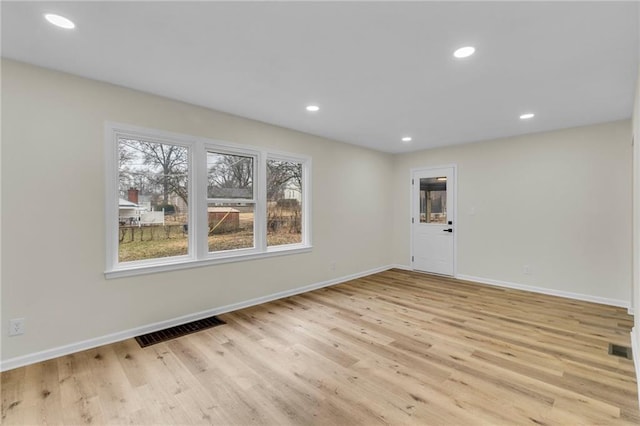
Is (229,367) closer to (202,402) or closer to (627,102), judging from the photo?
(202,402)

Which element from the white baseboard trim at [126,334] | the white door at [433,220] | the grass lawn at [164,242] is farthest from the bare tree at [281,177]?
the white door at [433,220]

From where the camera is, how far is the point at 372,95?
308cm

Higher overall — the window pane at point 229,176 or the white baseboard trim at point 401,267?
the window pane at point 229,176

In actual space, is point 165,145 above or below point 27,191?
above

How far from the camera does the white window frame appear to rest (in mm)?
2836

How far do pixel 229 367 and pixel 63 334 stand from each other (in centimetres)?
156

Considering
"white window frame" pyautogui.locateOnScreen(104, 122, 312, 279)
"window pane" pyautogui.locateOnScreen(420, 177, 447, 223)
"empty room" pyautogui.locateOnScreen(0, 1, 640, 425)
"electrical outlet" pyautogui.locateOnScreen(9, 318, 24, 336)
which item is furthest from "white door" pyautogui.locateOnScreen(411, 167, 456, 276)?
"electrical outlet" pyautogui.locateOnScreen(9, 318, 24, 336)

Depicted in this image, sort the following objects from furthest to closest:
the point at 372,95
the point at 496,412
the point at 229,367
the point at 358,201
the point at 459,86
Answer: the point at 358,201 < the point at 372,95 < the point at 459,86 < the point at 229,367 < the point at 496,412

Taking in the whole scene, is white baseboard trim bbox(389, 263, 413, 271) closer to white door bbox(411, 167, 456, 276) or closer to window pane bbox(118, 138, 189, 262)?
white door bbox(411, 167, 456, 276)

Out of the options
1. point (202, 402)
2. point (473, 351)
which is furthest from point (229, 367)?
point (473, 351)

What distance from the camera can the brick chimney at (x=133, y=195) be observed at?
3.05 meters

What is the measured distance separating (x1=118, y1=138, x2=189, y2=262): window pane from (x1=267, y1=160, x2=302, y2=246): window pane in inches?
47.9

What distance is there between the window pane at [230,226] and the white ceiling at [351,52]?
1.24 metres

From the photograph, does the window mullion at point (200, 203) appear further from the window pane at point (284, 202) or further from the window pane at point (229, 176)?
the window pane at point (284, 202)
